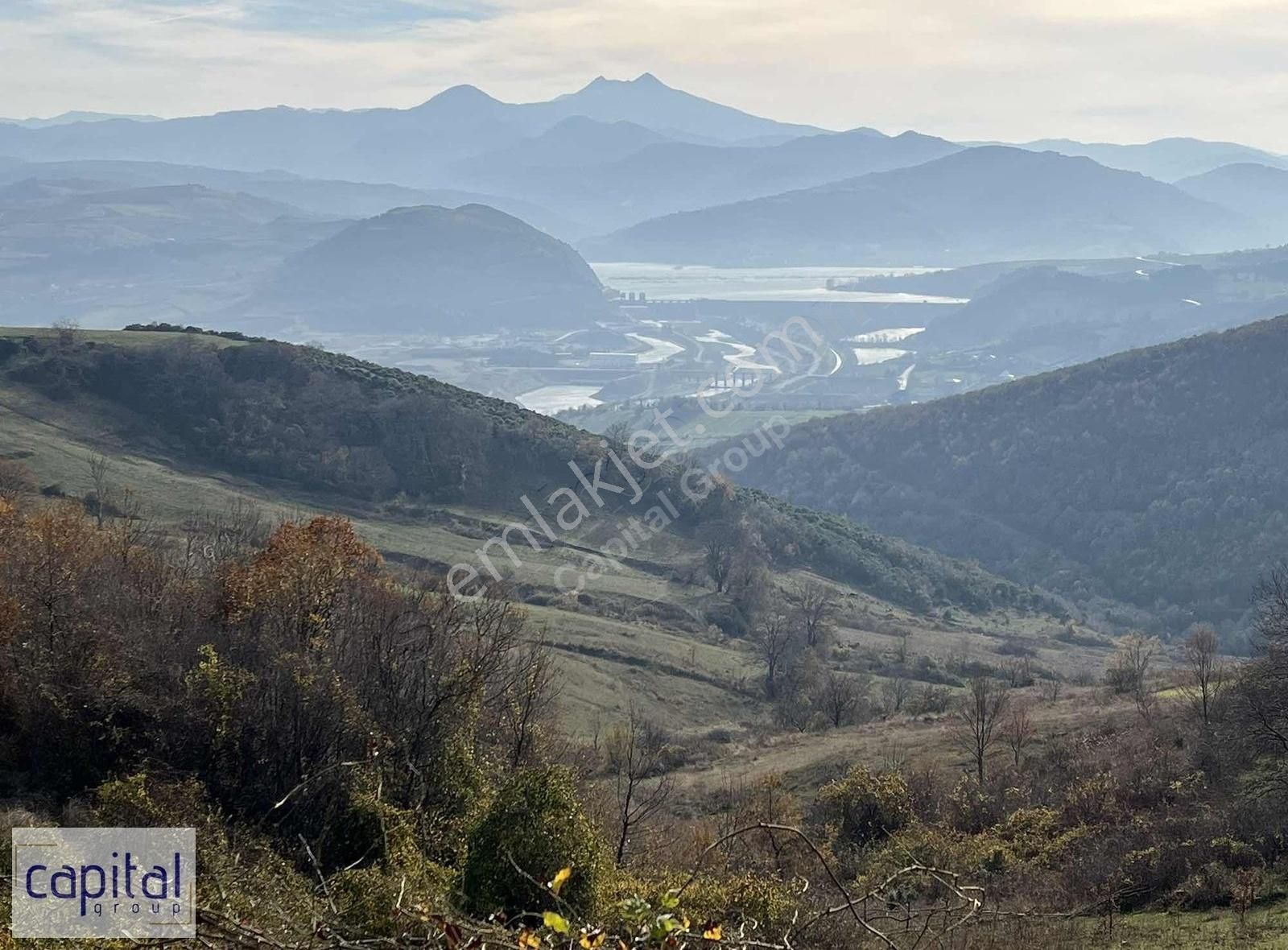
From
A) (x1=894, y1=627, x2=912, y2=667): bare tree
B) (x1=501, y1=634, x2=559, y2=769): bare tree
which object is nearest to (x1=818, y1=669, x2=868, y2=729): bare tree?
(x1=894, y1=627, x2=912, y2=667): bare tree

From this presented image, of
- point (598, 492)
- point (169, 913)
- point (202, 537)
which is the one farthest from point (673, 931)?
point (598, 492)

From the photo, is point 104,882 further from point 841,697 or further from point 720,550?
point 720,550

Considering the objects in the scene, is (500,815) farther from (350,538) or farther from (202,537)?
(202,537)

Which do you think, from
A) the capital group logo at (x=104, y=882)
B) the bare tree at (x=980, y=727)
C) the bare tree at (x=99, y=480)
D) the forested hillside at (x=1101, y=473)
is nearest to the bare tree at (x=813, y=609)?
the bare tree at (x=980, y=727)

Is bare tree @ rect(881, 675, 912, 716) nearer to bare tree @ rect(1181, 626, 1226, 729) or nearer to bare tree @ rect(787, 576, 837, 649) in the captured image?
bare tree @ rect(787, 576, 837, 649)

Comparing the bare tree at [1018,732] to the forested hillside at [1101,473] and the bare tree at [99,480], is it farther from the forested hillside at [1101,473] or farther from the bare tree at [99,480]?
the forested hillside at [1101,473]

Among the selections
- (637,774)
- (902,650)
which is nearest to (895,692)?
(902,650)
